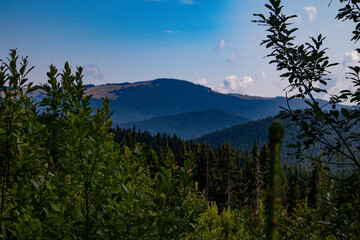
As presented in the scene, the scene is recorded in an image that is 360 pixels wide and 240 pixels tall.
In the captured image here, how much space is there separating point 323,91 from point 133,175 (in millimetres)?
2466

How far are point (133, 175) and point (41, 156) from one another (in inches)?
46.1

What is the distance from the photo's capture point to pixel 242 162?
106 m

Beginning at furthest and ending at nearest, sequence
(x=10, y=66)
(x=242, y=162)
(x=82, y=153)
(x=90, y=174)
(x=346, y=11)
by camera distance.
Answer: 1. (x=242, y=162)
2. (x=346, y=11)
3. (x=10, y=66)
4. (x=82, y=153)
5. (x=90, y=174)

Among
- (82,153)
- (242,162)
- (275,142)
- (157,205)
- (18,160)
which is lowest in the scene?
(242,162)

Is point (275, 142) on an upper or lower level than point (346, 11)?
lower

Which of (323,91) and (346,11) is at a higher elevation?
(346,11)

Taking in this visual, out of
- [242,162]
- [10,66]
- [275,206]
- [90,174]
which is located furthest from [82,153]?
[242,162]

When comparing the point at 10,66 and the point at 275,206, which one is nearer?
the point at 275,206

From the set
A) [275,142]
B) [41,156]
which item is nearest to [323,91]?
[275,142]

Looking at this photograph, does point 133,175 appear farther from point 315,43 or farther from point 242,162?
point 242,162

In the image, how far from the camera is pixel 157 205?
222 cm

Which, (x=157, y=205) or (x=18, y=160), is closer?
(x=157, y=205)

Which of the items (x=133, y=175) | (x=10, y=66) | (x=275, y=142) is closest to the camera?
(x=275, y=142)

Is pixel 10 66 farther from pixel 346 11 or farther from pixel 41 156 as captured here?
pixel 346 11
